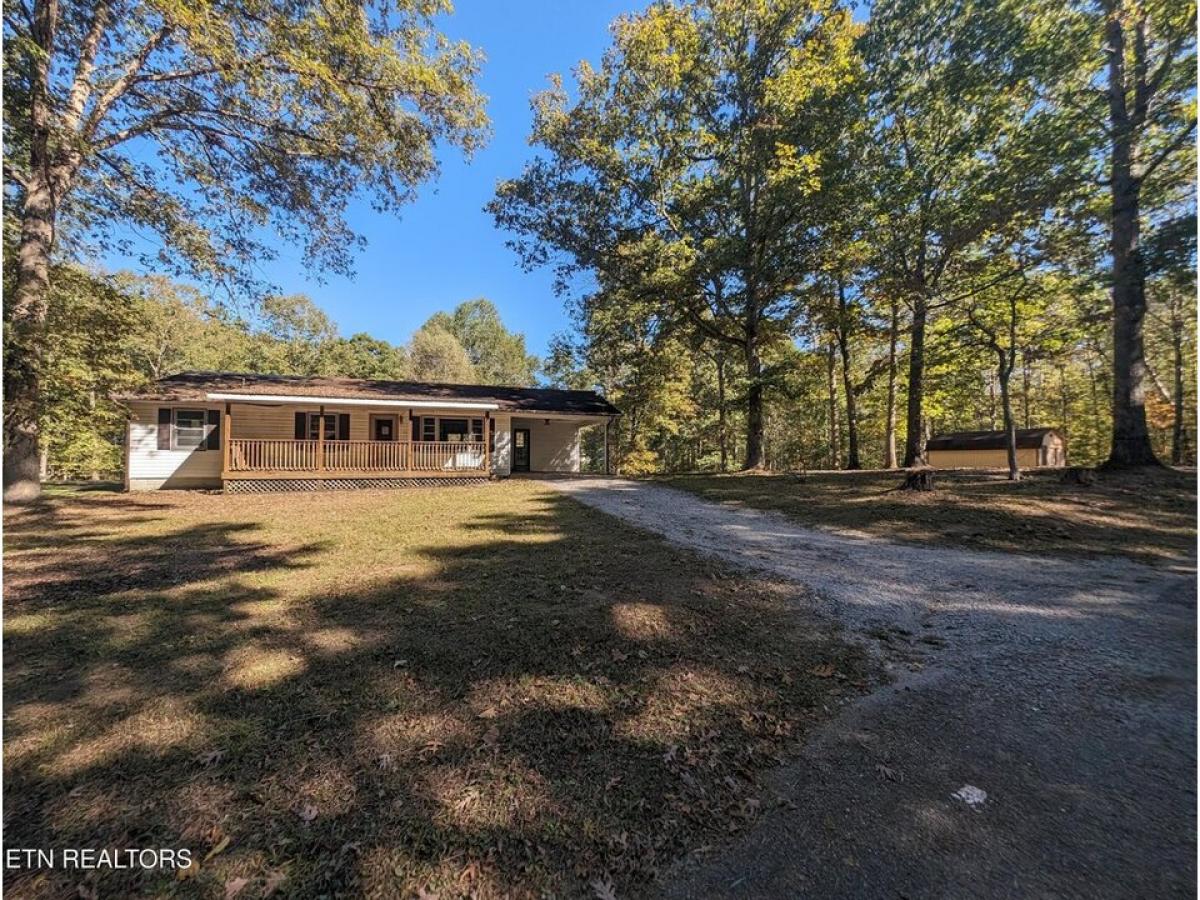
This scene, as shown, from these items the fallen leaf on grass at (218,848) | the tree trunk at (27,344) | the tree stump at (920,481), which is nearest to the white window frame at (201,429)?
the tree trunk at (27,344)

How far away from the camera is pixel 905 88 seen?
1191cm

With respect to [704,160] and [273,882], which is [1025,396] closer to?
[704,160]

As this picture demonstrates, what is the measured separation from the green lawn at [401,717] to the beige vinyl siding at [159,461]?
10.9 meters

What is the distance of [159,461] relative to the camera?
14328 mm

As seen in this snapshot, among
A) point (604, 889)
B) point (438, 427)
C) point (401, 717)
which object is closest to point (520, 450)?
point (438, 427)

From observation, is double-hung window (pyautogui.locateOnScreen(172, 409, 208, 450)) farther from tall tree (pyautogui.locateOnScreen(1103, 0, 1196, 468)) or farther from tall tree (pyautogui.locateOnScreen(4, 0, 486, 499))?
tall tree (pyautogui.locateOnScreen(1103, 0, 1196, 468))

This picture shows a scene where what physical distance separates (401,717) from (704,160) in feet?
58.2

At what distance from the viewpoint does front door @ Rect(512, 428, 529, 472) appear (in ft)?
63.9

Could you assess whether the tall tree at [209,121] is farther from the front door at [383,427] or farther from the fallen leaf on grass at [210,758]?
the fallen leaf on grass at [210,758]

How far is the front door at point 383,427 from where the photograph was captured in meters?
17.1

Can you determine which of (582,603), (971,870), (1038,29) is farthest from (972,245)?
(971,870)

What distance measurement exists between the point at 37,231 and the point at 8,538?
711 centimetres

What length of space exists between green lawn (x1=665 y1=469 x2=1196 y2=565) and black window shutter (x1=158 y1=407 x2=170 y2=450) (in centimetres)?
1606

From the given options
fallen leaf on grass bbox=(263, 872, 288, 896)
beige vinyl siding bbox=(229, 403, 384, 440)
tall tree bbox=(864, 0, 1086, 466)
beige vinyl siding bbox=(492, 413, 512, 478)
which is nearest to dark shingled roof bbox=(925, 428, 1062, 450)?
tall tree bbox=(864, 0, 1086, 466)
